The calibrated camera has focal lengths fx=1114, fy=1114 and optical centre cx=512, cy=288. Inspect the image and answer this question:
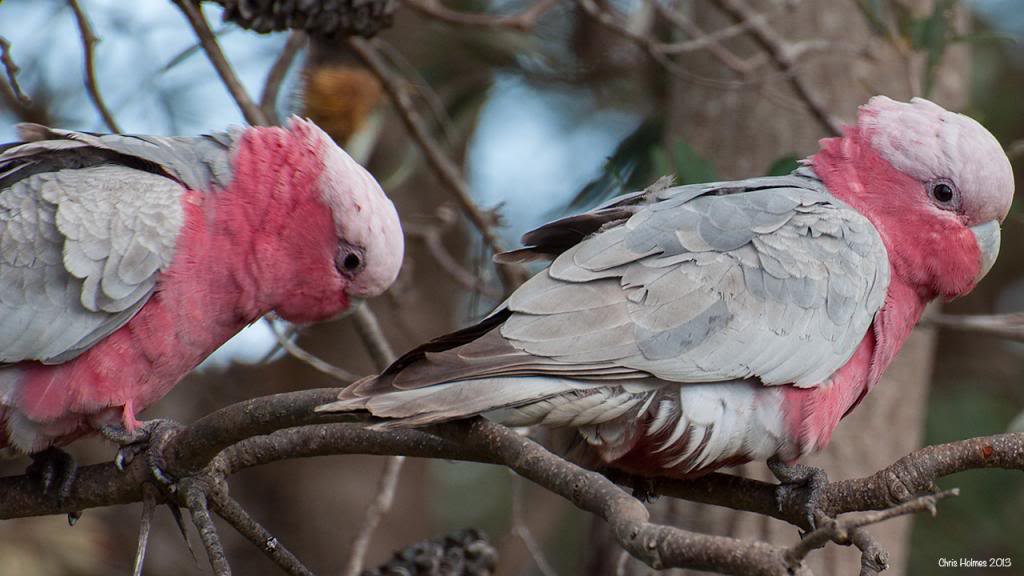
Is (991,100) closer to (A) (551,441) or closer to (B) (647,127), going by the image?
(B) (647,127)

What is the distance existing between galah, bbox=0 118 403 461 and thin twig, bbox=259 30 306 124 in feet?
2.87

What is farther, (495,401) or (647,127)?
(647,127)

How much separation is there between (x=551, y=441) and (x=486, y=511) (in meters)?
4.60

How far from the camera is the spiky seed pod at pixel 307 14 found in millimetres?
3475

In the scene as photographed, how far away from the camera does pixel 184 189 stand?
3170 millimetres

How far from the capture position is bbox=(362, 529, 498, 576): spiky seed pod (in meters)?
3.31

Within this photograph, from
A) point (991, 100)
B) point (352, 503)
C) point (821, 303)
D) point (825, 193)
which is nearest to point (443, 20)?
point (825, 193)

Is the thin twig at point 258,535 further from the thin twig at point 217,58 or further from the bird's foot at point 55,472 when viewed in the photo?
the thin twig at point 217,58

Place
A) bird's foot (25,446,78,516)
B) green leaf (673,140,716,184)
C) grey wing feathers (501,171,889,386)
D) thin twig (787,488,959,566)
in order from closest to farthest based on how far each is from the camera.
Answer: thin twig (787,488,959,566) → grey wing feathers (501,171,889,386) → bird's foot (25,446,78,516) → green leaf (673,140,716,184)

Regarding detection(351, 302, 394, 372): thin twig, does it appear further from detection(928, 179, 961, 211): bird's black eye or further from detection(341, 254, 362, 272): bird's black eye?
detection(928, 179, 961, 211): bird's black eye

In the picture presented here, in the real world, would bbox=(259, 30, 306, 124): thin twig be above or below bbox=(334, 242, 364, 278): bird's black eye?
above

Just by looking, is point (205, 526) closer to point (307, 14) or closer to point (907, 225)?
point (307, 14)

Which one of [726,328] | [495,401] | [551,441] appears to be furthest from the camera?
[551,441]

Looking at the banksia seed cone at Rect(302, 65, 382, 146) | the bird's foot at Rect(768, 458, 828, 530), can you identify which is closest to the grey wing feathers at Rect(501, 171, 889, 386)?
the bird's foot at Rect(768, 458, 828, 530)
